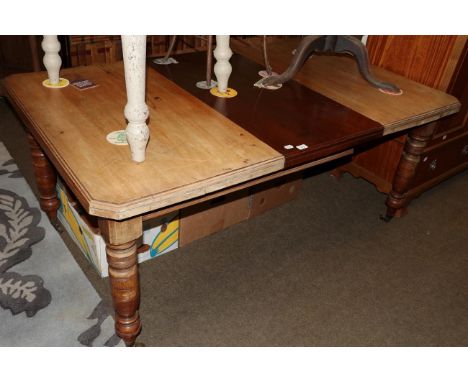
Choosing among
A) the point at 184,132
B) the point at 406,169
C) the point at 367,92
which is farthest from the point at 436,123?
the point at 184,132

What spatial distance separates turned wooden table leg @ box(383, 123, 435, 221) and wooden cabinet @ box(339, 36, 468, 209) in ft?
0.29

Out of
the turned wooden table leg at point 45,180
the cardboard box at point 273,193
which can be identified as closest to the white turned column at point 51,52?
the turned wooden table leg at point 45,180

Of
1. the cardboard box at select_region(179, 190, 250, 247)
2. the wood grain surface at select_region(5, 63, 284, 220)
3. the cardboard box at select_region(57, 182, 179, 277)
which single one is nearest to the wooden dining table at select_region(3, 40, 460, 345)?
the wood grain surface at select_region(5, 63, 284, 220)

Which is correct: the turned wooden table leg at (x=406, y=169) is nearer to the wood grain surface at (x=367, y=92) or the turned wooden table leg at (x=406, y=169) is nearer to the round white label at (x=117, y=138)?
the wood grain surface at (x=367, y=92)

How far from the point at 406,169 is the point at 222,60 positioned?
3.58ft

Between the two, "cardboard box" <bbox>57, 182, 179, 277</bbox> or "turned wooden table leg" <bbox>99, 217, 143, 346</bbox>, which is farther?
"cardboard box" <bbox>57, 182, 179, 277</bbox>

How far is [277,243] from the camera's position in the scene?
7.07 feet

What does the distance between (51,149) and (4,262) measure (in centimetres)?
86

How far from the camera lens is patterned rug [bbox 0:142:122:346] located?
5.32ft

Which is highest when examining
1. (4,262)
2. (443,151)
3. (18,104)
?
(18,104)

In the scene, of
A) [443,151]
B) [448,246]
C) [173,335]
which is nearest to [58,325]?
[173,335]

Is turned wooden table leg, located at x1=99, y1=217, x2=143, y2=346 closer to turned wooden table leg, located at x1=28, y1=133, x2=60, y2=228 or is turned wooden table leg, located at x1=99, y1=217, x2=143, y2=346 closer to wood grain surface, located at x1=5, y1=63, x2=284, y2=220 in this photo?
wood grain surface, located at x1=5, y1=63, x2=284, y2=220

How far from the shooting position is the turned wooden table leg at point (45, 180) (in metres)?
1.82

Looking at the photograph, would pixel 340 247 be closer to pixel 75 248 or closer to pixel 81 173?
pixel 75 248
